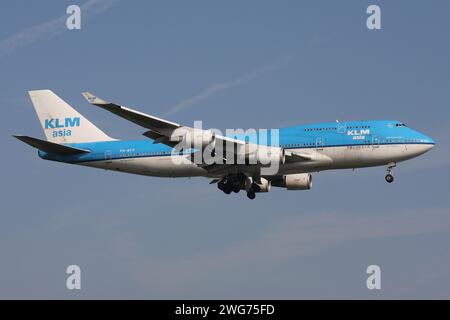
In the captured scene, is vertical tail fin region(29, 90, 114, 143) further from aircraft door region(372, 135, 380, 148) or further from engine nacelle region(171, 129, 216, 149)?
aircraft door region(372, 135, 380, 148)

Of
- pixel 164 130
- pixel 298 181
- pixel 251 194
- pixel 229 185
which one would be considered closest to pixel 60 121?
pixel 164 130

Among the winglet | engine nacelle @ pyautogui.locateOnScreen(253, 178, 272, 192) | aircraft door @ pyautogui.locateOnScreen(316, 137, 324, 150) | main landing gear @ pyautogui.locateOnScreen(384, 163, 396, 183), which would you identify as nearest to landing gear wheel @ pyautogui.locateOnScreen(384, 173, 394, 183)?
main landing gear @ pyautogui.locateOnScreen(384, 163, 396, 183)

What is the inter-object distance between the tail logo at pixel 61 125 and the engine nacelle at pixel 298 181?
17.7 meters

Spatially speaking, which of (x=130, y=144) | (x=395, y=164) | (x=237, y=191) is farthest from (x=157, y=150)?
(x=395, y=164)

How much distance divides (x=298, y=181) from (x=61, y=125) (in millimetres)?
20061

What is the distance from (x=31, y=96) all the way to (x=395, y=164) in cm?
3077

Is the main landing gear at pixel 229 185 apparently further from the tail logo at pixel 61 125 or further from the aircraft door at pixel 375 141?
the tail logo at pixel 61 125

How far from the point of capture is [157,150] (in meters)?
64.1

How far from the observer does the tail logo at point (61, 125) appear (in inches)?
2736

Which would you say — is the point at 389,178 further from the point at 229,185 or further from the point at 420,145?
the point at 229,185

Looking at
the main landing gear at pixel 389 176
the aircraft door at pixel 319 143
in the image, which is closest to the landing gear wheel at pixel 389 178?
the main landing gear at pixel 389 176

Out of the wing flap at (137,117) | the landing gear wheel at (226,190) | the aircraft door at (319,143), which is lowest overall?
the landing gear wheel at (226,190)

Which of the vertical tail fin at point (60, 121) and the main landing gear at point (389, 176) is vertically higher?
the vertical tail fin at point (60, 121)

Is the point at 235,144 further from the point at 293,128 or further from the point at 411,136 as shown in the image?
the point at 411,136
